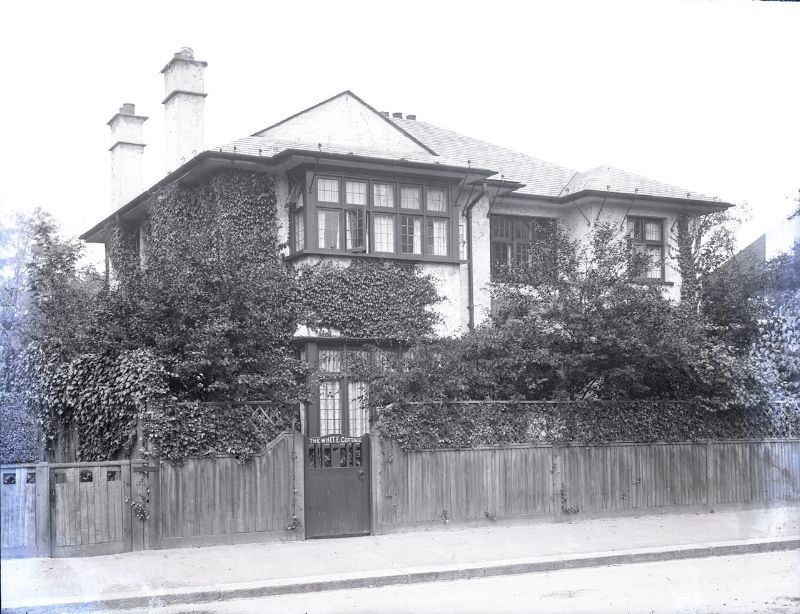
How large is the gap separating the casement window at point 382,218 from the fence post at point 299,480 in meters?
6.69

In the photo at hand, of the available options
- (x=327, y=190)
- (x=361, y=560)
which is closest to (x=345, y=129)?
(x=327, y=190)

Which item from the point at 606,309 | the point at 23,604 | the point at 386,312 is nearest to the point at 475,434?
the point at 606,309

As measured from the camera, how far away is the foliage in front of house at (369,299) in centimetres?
2061

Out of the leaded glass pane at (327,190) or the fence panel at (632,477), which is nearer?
the fence panel at (632,477)

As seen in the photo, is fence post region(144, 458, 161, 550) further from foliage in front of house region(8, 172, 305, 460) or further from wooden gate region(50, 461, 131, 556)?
foliage in front of house region(8, 172, 305, 460)

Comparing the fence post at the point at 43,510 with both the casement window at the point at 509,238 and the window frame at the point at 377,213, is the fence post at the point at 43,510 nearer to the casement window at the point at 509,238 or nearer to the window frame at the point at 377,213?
the window frame at the point at 377,213

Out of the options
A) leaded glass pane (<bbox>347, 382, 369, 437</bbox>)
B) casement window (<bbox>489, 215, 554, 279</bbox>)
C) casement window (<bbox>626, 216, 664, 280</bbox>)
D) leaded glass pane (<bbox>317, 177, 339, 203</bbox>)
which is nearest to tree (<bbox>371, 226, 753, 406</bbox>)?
leaded glass pane (<bbox>347, 382, 369, 437</bbox>)

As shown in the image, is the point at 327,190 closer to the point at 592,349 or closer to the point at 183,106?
the point at 183,106

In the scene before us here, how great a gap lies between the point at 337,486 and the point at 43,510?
14.6 ft

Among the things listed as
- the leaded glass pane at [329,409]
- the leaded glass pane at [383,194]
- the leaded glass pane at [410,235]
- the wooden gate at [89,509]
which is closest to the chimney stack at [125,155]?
the leaded glass pane at [383,194]

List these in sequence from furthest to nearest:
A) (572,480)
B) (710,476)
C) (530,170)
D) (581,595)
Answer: (530,170) < (710,476) < (572,480) < (581,595)

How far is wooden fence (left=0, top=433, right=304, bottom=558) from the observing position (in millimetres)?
13227

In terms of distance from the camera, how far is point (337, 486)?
15.5 metres

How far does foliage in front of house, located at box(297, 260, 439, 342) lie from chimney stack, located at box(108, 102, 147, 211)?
10914 millimetres
